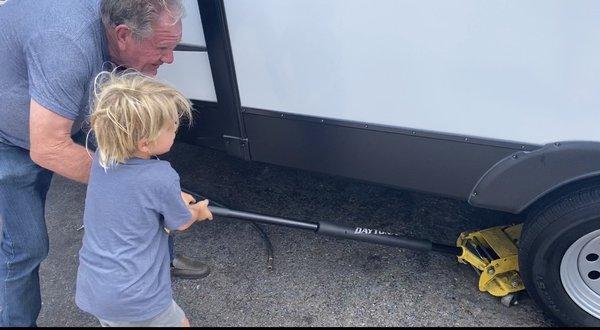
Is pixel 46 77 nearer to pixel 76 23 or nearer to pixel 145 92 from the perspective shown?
pixel 76 23

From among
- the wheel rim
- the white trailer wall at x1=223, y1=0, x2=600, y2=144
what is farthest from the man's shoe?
the wheel rim

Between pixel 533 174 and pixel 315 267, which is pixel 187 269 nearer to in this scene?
pixel 315 267

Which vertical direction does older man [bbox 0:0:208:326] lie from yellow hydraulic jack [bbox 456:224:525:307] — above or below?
above

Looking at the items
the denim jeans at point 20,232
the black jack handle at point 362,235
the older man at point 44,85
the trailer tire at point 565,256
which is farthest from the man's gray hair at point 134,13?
the trailer tire at point 565,256

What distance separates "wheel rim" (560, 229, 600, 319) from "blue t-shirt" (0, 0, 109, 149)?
1892 mm

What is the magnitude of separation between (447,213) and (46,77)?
7.10ft

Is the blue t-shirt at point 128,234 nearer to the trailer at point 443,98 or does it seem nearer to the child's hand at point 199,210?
the child's hand at point 199,210

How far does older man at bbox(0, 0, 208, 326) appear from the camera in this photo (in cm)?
179

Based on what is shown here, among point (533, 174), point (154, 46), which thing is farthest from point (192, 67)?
point (533, 174)

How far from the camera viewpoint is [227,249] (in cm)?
292

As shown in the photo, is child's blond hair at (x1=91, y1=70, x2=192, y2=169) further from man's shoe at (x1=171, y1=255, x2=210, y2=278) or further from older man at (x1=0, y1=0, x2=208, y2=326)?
man's shoe at (x1=171, y1=255, x2=210, y2=278)

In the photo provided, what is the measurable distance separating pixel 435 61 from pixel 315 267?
124 centimetres

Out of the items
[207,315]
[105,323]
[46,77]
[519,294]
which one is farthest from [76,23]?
[519,294]

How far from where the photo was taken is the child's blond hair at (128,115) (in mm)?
1612
